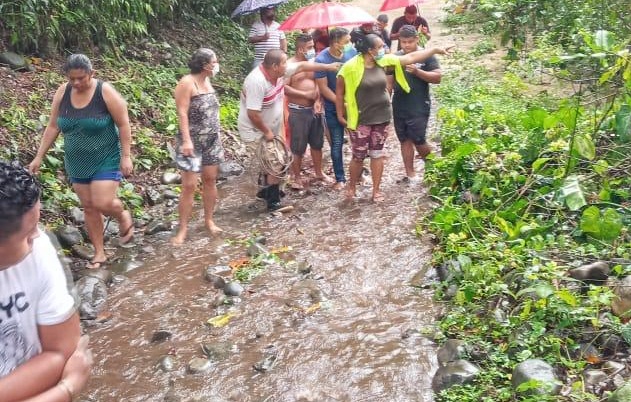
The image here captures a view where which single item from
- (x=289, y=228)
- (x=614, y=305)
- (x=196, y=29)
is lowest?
(x=289, y=228)

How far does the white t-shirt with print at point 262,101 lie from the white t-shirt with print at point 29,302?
4.52 m

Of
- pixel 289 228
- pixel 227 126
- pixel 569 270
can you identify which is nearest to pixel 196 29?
pixel 227 126

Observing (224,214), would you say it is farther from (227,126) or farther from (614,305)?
(614,305)

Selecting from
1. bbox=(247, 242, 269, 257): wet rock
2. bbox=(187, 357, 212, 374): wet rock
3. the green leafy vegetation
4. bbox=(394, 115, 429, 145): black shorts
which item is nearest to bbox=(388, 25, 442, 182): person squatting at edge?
bbox=(394, 115, 429, 145): black shorts

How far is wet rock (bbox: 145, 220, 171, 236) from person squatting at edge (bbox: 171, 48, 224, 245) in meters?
0.32

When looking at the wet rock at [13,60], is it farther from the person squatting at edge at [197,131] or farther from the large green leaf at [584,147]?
the large green leaf at [584,147]

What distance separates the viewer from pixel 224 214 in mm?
6953

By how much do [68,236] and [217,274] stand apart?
58.1 inches

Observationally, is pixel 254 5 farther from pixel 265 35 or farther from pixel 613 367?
pixel 613 367

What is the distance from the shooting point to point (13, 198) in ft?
6.02

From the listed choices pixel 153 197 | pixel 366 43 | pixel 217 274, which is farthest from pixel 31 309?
pixel 153 197

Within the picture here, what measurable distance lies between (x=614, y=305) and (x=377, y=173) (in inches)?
130

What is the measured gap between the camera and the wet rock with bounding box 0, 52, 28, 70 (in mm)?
7815

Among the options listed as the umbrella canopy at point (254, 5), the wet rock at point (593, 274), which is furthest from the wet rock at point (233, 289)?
the umbrella canopy at point (254, 5)
